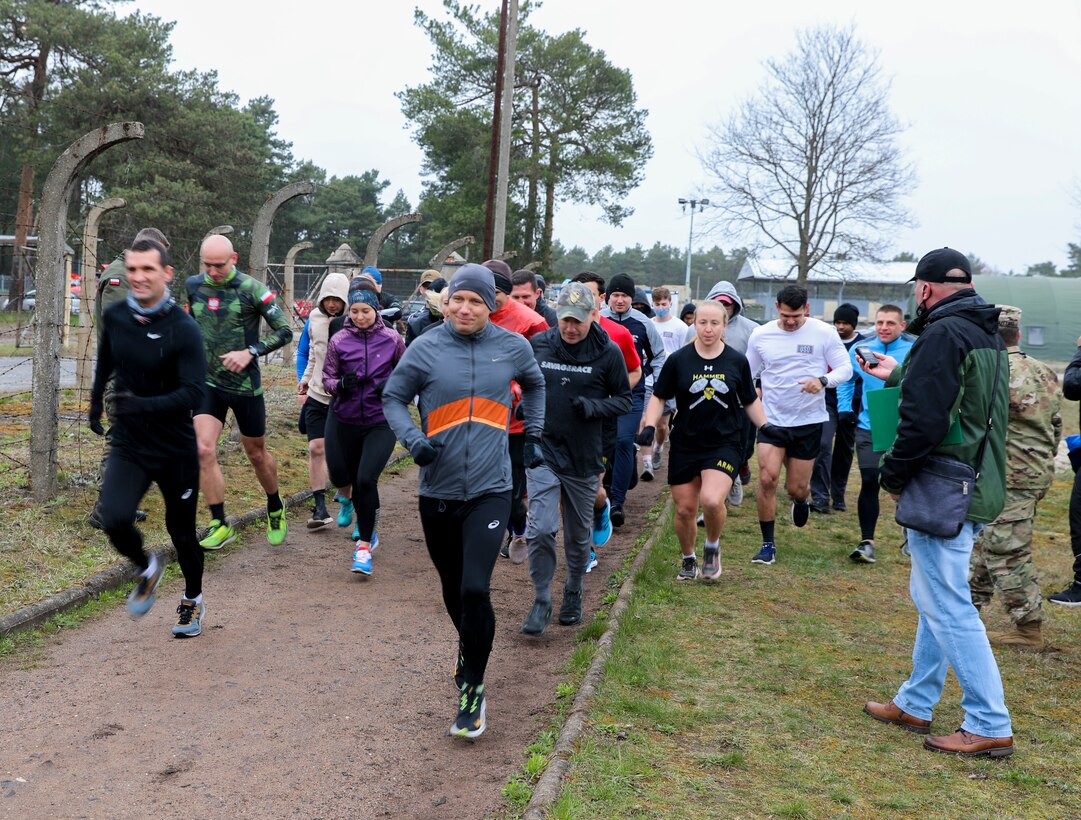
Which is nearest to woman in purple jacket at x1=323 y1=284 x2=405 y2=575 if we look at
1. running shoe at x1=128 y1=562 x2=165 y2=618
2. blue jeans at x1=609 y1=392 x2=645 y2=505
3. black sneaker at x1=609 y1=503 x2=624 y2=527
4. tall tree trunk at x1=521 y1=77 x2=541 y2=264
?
running shoe at x1=128 y1=562 x2=165 y2=618

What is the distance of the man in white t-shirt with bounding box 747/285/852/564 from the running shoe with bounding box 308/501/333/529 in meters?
3.71

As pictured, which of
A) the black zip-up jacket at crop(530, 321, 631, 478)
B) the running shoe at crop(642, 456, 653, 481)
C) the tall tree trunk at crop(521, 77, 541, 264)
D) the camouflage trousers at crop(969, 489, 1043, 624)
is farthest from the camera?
the tall tree trunk at crop(521, 77, 541, 264)

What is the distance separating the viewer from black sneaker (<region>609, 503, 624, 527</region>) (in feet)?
31.7

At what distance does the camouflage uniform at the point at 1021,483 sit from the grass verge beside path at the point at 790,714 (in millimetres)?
414

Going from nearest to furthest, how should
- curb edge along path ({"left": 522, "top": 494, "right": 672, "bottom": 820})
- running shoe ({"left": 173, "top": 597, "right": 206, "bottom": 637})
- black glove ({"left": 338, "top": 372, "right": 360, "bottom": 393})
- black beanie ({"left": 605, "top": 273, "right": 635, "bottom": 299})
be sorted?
1. curb edge along path ({"left": 522, "top": 494, "right": 672, "bottom": 820})
2. running shoe ({"left": 173, "top": 597, "right": 206, "bottom": 637})
3. black glove ({"left": 338, "top": 372, "right": 360, "bottom": 393})
4. black beanie ({"left": 605, "top": 273, "right": 635, "bottom": 299})

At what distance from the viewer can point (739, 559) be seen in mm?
8703

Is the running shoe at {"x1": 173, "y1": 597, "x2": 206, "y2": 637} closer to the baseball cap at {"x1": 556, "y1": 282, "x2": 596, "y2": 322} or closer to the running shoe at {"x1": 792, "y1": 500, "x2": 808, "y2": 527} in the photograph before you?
the baseball cap at {"x1": 556, "y1": 282, "x2": 596, "y2": 322}

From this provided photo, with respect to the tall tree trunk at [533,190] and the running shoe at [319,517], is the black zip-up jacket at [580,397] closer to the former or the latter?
the running shoe at [319,517]

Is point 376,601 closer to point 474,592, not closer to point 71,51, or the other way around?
point 474,592

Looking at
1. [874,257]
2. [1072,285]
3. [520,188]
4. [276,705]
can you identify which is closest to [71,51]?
[520,188]

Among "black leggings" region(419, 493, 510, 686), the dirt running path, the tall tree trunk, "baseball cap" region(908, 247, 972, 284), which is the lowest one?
the dirt running path

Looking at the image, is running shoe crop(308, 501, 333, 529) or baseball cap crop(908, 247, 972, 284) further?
running shoe crop(308, 501, 333, 529)

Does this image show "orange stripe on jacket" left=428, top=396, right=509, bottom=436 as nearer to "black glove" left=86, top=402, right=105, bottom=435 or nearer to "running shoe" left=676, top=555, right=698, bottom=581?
"black glove" left=86, top=402, right=105, bottom=435

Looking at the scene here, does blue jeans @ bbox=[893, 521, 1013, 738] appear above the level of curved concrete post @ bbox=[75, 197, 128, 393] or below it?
below
